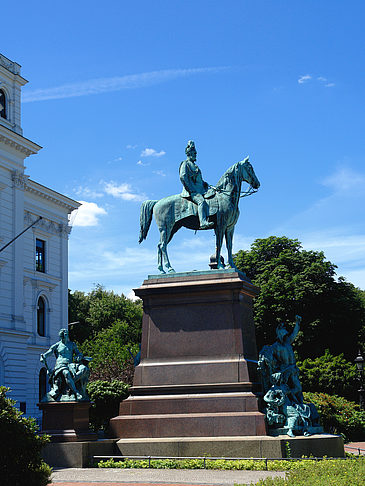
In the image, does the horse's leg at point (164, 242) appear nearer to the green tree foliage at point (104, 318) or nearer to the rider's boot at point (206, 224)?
the rider's boot at point (206, 224)

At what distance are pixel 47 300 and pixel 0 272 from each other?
7.61 meters

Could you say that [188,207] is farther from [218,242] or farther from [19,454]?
[19,454]

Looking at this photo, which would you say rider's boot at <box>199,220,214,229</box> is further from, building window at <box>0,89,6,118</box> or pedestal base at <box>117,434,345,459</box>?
building window at <box>0,89,6,118</box>

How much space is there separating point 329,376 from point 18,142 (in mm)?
26469

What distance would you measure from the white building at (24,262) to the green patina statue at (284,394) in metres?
28.6

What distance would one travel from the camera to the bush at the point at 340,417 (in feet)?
96.3

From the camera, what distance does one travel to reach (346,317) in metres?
50.8

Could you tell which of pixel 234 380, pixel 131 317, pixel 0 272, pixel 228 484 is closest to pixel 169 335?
pixel 234 380

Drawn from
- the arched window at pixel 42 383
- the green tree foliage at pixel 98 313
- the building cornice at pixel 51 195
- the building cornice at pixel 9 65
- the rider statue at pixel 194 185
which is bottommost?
the arched window at pixel 42 383

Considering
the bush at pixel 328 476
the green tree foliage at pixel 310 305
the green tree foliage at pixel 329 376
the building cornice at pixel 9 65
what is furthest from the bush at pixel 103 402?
the building cornice at pixel 9 65

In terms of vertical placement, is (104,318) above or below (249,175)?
above

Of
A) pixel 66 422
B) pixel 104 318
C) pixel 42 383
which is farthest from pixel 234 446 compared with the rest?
pixel 104 318

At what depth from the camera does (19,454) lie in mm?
10680

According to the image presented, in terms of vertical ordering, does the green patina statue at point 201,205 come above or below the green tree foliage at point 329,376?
above
